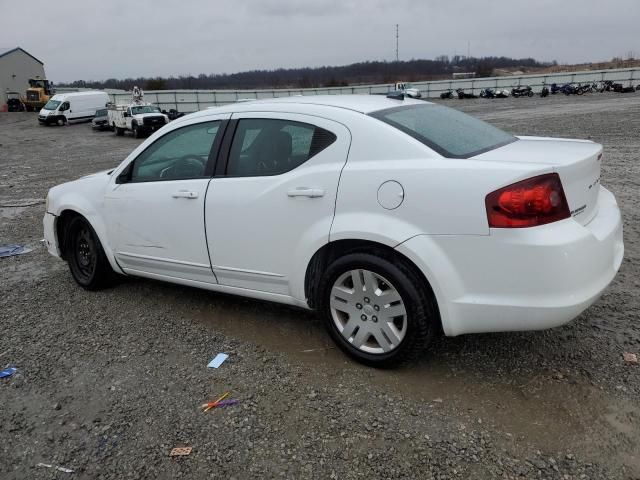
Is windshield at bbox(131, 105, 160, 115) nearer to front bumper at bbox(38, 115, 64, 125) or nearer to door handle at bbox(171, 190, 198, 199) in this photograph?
front bumper at bbox(38, 115, 64, 125)

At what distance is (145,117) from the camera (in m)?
26.8

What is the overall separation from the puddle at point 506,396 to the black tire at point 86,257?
163 cm

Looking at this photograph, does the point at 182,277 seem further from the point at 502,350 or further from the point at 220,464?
the point at 502,350

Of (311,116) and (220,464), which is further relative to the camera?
(311,116)

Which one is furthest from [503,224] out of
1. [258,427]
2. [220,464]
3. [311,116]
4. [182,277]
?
[182,277]

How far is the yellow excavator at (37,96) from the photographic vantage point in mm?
47844

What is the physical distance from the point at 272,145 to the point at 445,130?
1.17 metres

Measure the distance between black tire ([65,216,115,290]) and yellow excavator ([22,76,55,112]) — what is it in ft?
165

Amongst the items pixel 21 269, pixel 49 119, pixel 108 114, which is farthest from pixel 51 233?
pixel 49 119

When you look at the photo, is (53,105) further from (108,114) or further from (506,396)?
(506,396)

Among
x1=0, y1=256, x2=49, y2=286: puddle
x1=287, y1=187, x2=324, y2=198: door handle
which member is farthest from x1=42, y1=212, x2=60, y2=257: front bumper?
x1=287, y1=187, x2=324, y2=198: door handle

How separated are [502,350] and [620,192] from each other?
5.46 metres

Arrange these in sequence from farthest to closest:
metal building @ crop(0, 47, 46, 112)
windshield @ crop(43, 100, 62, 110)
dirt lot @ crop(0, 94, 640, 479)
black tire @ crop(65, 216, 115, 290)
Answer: metal building @ crop(0, 47, 46, 112), windshield @ crop(43, 100, 62, 110), black tire @ crop(65, 216, 115, 290), dirt lot @ crop(0, 94, 640, 479)

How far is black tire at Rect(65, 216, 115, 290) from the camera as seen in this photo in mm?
4715
